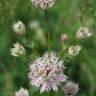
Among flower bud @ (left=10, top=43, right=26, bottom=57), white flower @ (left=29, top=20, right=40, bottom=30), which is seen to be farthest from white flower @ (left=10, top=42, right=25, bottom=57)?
white flower @ (left=29, top=20, right=40, bottom=30)

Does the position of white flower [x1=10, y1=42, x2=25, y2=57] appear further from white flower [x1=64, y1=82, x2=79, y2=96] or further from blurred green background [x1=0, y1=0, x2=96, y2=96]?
blurred green background [x1=0, y1=0, x2=96, y2=96]

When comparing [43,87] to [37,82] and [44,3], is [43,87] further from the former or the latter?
[44,3]

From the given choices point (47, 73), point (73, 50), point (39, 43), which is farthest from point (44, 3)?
point (39, 43)

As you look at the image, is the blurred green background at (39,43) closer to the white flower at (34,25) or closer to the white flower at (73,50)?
the white flower at (34,25)

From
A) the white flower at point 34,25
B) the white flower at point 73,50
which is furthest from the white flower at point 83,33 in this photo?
the white flower at point 34,25

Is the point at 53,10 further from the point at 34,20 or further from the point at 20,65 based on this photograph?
the point at 20,65
